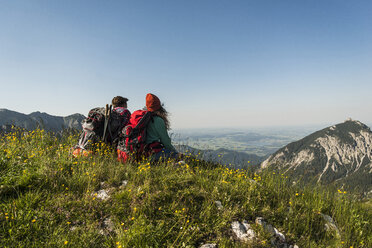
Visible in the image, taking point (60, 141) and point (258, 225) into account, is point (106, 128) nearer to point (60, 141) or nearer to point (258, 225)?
point (60, 141)

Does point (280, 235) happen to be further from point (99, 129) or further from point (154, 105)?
point (99, 129)

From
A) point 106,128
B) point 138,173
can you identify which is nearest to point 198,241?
point 138,173

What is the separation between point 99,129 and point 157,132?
1.77m

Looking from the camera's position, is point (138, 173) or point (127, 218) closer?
point (127, 218)

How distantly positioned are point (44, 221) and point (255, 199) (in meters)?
3.61

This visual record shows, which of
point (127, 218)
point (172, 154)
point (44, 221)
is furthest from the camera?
point (172, 154)

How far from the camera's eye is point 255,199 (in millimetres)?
3527

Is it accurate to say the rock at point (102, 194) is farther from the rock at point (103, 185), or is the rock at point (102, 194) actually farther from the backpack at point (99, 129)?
the backpack at point (99, 129)

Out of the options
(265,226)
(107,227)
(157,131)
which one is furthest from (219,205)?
(157,131)

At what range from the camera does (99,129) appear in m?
5.30

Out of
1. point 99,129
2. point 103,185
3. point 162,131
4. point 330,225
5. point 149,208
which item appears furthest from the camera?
point 99,129

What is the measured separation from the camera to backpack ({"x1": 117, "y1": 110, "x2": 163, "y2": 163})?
486 cm

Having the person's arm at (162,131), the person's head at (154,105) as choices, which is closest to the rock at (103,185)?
the person's arm at (162,131)

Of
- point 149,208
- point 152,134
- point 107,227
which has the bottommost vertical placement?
point 107,227
